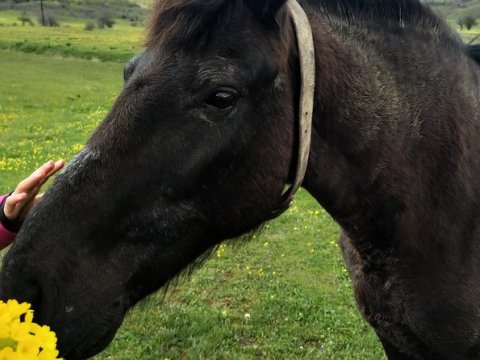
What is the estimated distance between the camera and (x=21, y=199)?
2.50m

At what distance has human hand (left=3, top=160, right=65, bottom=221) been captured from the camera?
7.88 feet

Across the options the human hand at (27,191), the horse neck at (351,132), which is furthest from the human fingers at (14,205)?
the horse neck at (351,132)

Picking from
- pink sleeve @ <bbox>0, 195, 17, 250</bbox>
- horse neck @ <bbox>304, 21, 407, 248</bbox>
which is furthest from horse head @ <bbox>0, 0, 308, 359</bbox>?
pink sleeve @ <bbox>0, 195, 17, 250</bbox>

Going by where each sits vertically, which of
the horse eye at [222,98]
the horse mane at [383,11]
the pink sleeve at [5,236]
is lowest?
the pink sleeve at [5,236]

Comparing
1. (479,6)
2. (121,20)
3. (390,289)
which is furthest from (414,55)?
(121,20)

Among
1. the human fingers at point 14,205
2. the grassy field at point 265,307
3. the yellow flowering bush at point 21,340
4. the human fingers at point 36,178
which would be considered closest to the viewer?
the yellow flowering bush at point 21,340

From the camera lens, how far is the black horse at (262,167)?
1.78 m

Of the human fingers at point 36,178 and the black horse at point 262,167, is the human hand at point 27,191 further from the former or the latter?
the black horse at point 262,167

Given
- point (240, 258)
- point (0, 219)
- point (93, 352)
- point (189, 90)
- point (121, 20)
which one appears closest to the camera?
point (189, 90)

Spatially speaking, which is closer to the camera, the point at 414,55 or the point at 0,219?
the point at 414,55

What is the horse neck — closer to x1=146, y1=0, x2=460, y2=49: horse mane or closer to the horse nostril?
x1=146, y1=0, x2=460, y2=49: horse mane

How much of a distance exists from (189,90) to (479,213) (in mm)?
1513

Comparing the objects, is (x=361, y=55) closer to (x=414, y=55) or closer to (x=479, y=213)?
(x=414, y=55)

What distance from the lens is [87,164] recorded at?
5.89ft
